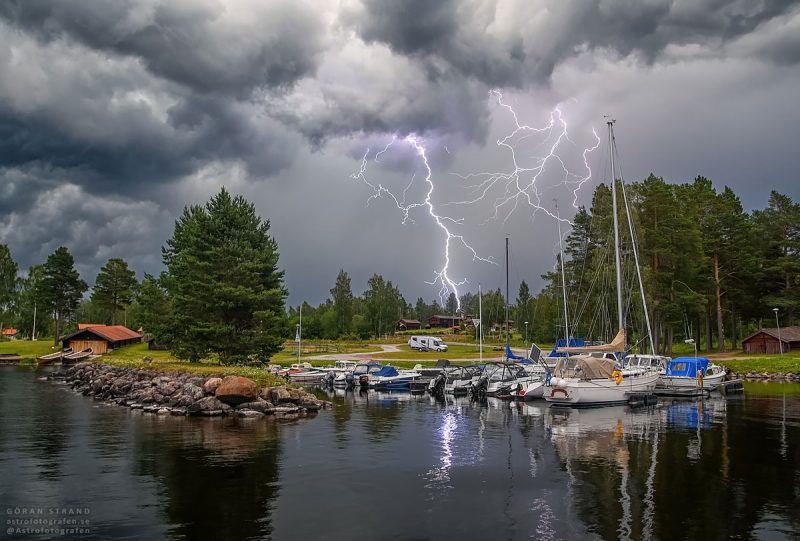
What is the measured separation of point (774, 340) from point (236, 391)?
69.1 m

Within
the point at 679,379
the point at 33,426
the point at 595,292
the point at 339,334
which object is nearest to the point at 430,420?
the point at 33,426

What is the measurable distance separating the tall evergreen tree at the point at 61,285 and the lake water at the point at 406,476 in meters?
79.7

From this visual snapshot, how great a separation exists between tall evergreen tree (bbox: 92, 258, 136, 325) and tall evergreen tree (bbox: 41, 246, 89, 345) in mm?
3444

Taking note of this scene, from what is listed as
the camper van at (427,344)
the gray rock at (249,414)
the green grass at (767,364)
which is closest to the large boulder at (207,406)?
the gray rock at (249,414)

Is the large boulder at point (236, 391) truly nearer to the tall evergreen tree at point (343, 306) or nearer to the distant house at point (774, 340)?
the distant house at point (774, 340)

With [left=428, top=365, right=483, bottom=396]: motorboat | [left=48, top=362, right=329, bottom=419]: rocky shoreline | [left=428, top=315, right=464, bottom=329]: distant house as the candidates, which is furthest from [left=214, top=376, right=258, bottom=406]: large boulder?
[left=428, top=315, right=464, bottom=329]: distant house

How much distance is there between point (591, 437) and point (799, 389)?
34.3 m

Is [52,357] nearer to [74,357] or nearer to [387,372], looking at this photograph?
[74,357]

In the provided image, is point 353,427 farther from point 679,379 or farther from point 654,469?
point 679,379

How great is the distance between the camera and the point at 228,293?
47688mm

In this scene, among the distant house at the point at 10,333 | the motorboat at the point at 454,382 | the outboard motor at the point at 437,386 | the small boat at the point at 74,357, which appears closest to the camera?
the motorboat at the point at 454,382

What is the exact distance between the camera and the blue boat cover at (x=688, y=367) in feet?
161

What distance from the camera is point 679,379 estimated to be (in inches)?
1895

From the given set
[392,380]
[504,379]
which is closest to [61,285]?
[392,380]
